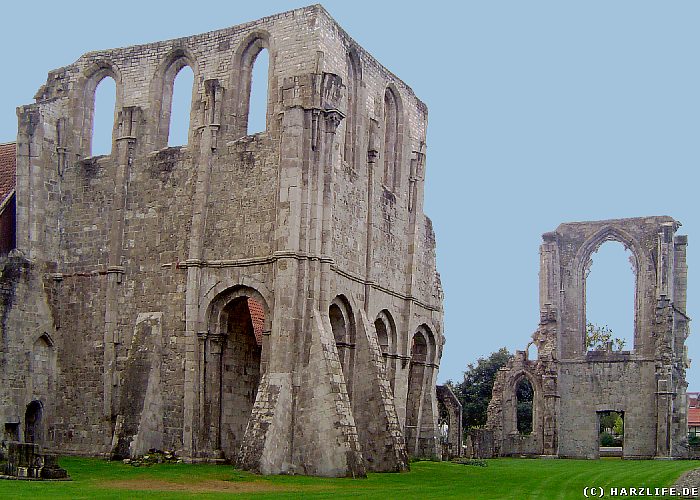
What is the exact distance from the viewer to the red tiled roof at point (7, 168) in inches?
1278

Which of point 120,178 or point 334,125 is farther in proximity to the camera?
point 120,178

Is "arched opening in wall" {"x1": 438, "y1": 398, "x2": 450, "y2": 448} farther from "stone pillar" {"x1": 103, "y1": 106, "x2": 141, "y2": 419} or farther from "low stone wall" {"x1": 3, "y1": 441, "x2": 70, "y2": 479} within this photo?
"low stone wall" {"x1": 3, "y1": 441, "x2": 70, "y2": 479}

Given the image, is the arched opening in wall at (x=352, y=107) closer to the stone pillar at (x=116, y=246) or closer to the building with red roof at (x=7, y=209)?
the stone pillar at (x=116, y=246)

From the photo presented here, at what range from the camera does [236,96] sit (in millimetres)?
30375

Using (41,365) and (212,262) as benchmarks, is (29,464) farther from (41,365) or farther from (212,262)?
(41,365)

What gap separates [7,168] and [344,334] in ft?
40.2

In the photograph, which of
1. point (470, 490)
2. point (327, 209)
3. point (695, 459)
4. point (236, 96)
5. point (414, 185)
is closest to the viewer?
point (470, 490)

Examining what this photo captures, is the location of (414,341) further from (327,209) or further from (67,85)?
(67,85)

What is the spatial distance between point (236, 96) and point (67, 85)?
6190 millimetres

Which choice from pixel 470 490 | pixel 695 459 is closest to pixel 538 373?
pixel 695 459

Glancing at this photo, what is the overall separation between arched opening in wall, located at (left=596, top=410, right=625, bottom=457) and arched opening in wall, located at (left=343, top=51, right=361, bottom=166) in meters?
→ 24.0

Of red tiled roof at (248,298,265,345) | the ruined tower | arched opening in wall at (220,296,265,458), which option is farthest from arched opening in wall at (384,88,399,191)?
the ruined tower

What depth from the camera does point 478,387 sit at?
65375 mm

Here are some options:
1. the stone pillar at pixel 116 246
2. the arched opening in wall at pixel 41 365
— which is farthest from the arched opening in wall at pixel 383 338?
the arched opening in wall at pixel 41 365
